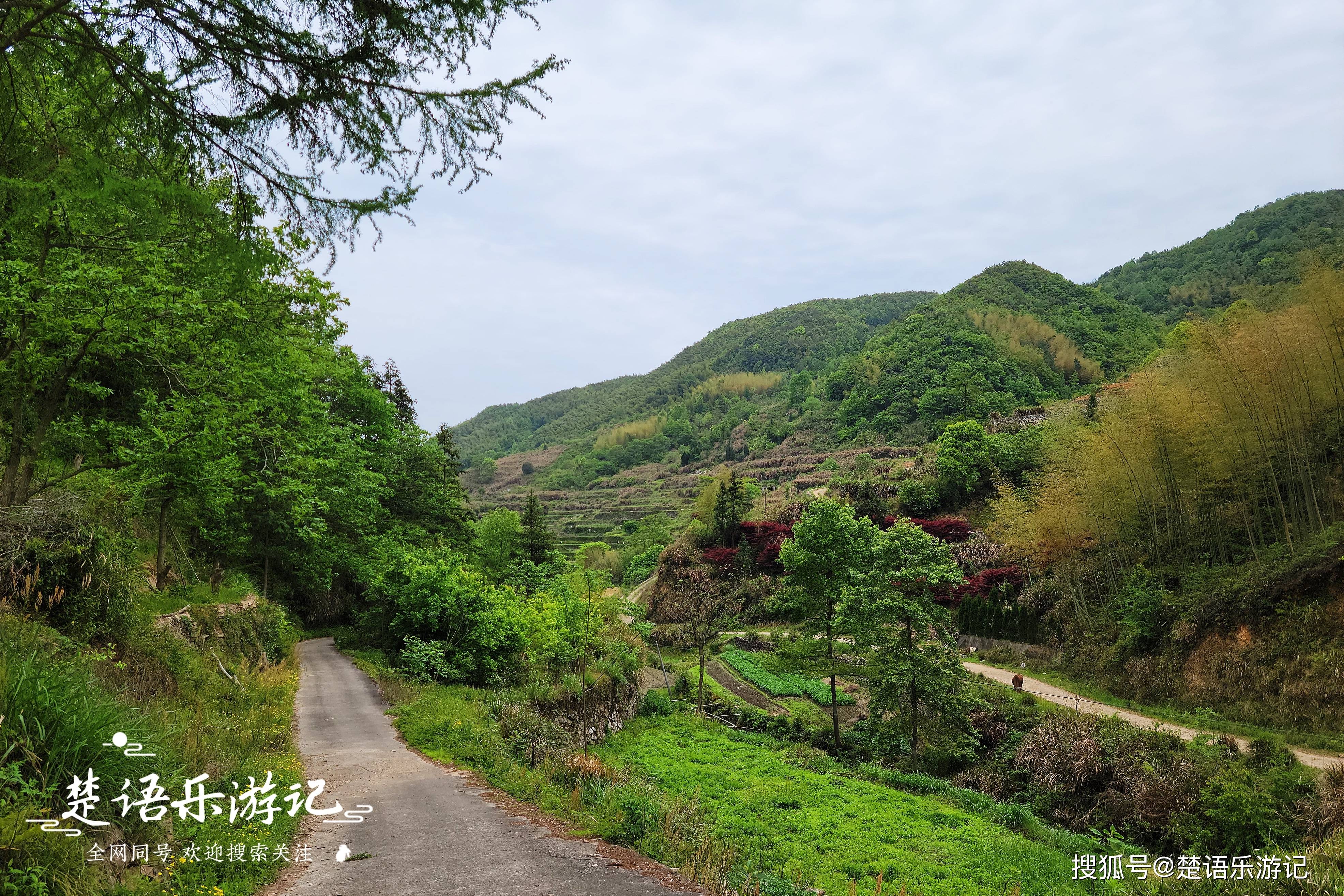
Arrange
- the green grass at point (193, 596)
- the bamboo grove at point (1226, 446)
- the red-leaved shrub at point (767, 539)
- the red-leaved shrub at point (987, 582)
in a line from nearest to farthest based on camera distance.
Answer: the green grass at point (193, 596) < the bamboo grove at point (1226, 446) < the red-leaved shrub at point (987, 582) < the red-leaved shrub at point (767, 539)

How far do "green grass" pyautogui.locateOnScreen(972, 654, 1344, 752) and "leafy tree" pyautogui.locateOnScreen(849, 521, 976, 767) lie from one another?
494cm

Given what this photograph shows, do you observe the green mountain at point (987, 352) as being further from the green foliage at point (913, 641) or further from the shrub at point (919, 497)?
the shrub at point (919, 497)

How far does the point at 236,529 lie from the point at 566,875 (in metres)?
18.9

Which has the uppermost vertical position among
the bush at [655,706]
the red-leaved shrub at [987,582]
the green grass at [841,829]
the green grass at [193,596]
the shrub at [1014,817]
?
the green grass at [193,596]

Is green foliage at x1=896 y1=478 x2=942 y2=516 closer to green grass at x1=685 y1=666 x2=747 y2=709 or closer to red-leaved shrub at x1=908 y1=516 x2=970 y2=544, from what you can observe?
red-leaved shrub at x1=908 y1=516 x2=970 y2=544

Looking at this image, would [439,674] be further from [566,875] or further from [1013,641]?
[1013,641]

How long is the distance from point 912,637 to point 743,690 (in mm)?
12316

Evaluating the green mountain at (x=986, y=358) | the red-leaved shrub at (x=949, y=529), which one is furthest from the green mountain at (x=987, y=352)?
the red-leaved shrub at (x=949, y=529)

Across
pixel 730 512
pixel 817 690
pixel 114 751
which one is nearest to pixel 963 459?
pixel 730 512

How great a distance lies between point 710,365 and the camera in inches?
6491

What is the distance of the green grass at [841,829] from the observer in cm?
1039

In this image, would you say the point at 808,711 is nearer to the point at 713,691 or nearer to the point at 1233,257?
the point at 713,691

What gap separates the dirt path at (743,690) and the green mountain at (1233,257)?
60.1 m

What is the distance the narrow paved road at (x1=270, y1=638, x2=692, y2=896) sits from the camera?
575cm
